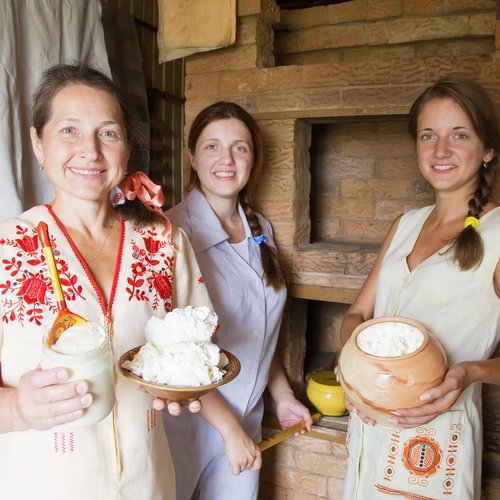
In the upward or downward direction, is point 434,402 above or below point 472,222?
below

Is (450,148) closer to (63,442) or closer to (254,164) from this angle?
(254,164)

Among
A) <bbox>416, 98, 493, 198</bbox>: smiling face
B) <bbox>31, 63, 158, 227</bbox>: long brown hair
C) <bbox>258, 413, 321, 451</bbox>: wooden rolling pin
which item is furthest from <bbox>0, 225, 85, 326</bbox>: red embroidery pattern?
<bbox>416, 98, 493, 198</bbox>: smiling face

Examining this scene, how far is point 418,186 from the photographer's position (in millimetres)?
2740

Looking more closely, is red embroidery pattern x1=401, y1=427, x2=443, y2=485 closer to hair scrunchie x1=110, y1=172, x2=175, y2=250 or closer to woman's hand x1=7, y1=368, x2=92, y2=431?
hair scrunchie x1=110, y1=172, x2=175, y2=250

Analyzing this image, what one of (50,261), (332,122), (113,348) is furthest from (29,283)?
(332,122)

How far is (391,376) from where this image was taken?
1.25 metres

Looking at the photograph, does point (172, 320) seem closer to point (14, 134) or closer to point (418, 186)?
point (14, 134)

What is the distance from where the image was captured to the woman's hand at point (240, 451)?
1.61 meters

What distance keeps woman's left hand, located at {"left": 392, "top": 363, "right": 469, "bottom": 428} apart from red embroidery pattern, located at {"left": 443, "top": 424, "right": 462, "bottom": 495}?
266mm

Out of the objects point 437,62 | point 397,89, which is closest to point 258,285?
point 397,89

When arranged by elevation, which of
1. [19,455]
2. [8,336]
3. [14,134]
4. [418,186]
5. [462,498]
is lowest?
[462,498]

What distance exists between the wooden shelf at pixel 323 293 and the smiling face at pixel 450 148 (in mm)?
782

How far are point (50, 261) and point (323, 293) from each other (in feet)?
4.56

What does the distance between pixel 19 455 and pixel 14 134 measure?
4.37ft
